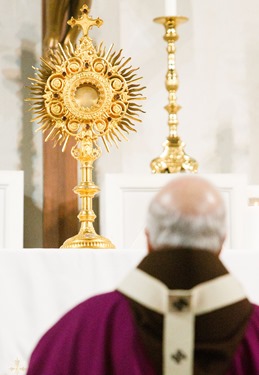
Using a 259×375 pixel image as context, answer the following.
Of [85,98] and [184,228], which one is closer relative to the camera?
[184,228]

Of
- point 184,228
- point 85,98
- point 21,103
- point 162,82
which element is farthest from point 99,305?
point 162,82

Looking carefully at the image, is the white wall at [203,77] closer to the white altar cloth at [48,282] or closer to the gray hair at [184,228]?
the white altar cloth at [48,282]

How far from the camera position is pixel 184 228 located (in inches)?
76.2

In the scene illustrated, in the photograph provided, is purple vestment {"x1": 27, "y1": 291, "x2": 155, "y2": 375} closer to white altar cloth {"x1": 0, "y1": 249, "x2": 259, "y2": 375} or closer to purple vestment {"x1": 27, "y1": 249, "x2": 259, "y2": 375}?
purple vestment {"x1": 27, "y1": 249, "x2": 259, "y2": 375}

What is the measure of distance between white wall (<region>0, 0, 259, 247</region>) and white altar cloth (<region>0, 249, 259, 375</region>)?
1593mm

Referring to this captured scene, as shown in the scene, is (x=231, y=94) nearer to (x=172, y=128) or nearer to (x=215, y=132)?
(x=215, y=132)

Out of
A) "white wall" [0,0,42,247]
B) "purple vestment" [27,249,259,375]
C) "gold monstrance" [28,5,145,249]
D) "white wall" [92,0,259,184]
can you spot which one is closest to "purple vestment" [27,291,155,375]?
"purple vestment" [27,249,259,375]

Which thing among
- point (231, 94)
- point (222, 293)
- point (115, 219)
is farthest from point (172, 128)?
point (222, 293)

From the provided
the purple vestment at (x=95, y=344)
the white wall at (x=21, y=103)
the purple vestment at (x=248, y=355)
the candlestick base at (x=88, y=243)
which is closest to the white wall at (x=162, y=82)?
the white wall at (x=21, y=103)

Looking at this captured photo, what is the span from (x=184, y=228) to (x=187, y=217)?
2cm

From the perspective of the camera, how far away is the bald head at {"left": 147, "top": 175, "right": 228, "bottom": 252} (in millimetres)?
1937

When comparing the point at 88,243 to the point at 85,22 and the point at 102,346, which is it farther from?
the point at 102,346

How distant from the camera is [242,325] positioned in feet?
6.51

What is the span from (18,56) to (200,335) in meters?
2.84
